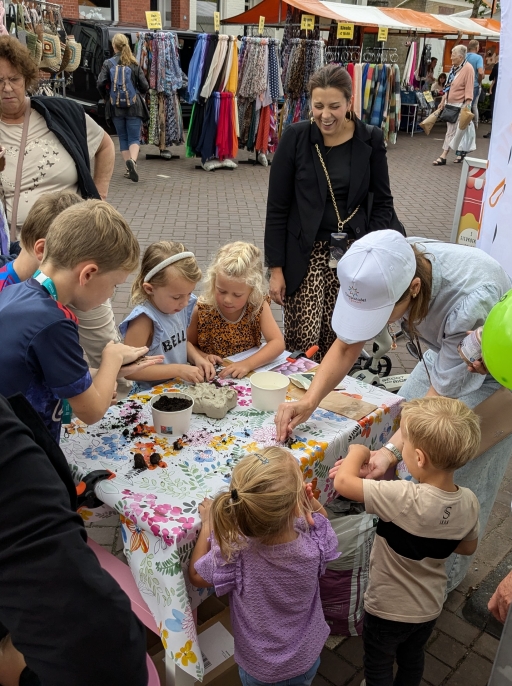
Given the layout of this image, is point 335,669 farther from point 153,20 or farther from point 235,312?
point 153,20

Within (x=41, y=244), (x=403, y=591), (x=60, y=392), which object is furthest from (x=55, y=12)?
(x=403, y=591)

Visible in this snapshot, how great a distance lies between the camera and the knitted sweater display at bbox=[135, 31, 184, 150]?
1008cm

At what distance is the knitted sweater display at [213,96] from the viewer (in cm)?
1016

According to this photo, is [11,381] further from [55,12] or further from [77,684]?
[55,12]

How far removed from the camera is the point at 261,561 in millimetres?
1664

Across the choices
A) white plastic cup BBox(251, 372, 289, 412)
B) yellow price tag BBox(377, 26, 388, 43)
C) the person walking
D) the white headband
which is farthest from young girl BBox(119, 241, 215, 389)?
yellow price tag BBox(377, 26, 388, 43)

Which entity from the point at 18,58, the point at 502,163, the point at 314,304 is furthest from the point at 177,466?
the point at 502,163

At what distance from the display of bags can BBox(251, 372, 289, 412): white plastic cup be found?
514 millimetres

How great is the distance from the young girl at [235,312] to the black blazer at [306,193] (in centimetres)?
47

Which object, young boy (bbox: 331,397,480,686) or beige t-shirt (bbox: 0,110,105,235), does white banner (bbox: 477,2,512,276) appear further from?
beige t-shirt (bbox: 0,110,105,235)

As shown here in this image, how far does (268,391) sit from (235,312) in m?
0.76

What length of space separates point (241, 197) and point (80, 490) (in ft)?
26.6

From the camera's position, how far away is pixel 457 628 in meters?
2.54

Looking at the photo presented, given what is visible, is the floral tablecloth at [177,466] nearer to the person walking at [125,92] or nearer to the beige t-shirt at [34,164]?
the beige t-shirt at [34,164]
